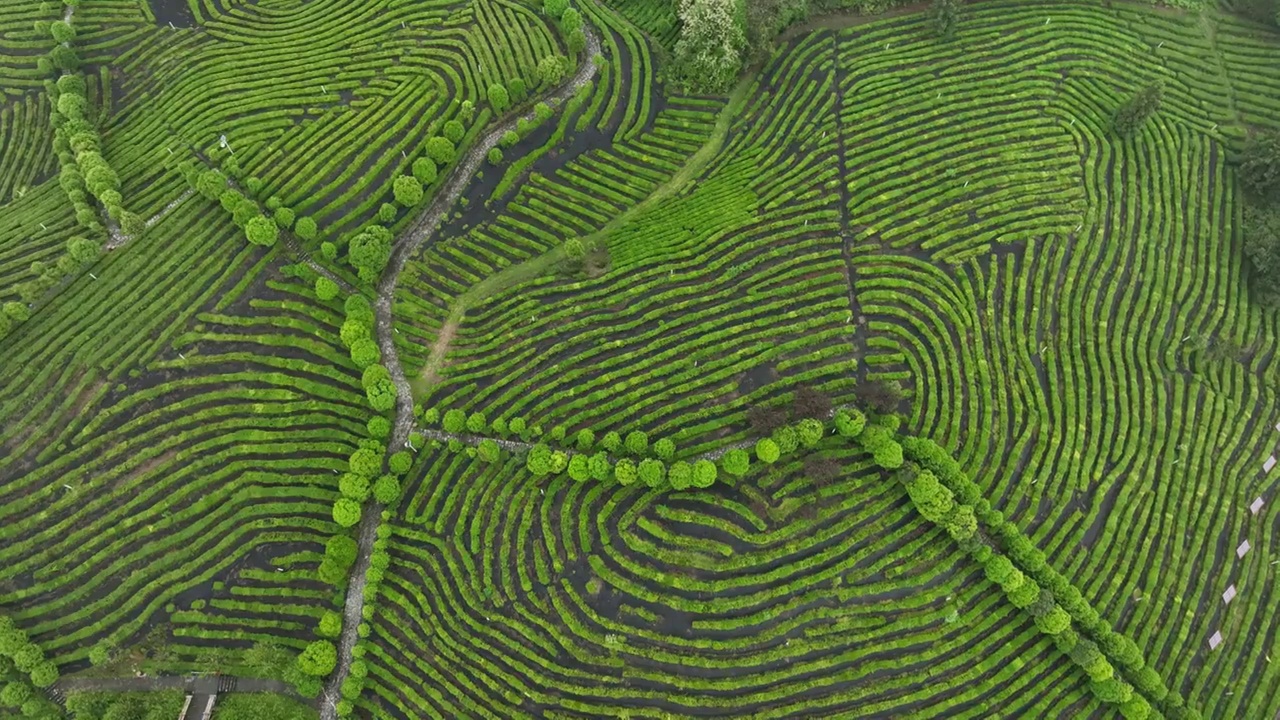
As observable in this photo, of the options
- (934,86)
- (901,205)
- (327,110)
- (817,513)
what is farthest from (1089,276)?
(327,110)

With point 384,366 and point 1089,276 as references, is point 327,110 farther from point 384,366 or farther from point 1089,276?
point 1089,276

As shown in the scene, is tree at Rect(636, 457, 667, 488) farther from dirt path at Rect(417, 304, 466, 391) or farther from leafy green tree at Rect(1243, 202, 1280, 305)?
leafy green tree at Rect(1243, 202, 1280, 305)

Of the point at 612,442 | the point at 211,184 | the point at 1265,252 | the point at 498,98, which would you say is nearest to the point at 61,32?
the point at 211,184

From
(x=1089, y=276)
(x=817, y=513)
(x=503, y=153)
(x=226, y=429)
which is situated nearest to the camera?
(x=817, y=513)

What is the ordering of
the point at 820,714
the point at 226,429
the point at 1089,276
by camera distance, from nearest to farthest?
the point at 820,714 → the point at 226,429 → the point at 1089,276

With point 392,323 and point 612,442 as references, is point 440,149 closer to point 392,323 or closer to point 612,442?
point 392,323

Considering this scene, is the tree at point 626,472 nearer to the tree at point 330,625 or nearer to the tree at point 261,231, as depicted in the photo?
the tree at point 330,625

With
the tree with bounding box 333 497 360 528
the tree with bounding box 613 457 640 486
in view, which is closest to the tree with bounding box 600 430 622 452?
the tree with bounding box 613 457 640 486
